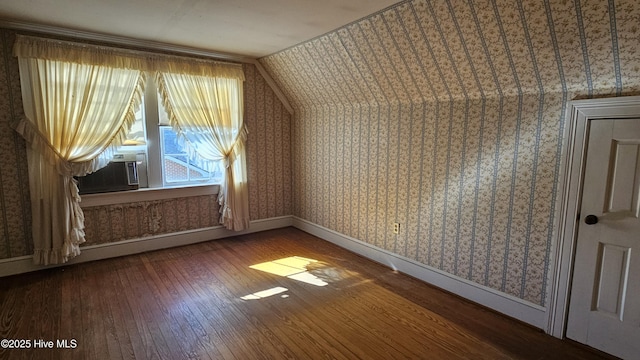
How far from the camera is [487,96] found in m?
2.69

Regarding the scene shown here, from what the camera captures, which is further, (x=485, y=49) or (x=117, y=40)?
(x=117, y=40)

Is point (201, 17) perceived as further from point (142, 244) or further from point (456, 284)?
point (456, 284)

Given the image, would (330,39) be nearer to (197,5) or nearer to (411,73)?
(411,73)

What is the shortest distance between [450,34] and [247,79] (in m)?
2.86

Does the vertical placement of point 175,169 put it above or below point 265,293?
above

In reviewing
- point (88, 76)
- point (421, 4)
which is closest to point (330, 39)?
point (421, 4)

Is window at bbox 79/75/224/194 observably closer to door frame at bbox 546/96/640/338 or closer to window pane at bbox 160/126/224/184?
window pane at bbox 160/126/224/184

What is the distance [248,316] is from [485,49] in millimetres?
2667

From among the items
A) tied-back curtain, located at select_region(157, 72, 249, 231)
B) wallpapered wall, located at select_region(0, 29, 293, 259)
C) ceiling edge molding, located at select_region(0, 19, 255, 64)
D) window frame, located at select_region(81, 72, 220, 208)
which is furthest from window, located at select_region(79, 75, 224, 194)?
ceiling edge molding, located at select_region(0, 19, 255, 64)

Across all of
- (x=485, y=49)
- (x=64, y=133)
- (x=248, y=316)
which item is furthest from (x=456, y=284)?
(x=64, y=133)

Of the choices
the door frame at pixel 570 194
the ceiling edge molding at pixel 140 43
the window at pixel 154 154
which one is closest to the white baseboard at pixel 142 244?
the window at pixel 154 154

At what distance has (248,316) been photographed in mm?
2654

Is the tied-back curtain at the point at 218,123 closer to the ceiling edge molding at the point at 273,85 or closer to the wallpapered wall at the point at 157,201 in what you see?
the wallpapered wall at the point at 157,201

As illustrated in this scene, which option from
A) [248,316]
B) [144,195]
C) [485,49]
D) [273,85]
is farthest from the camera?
[273,85]
